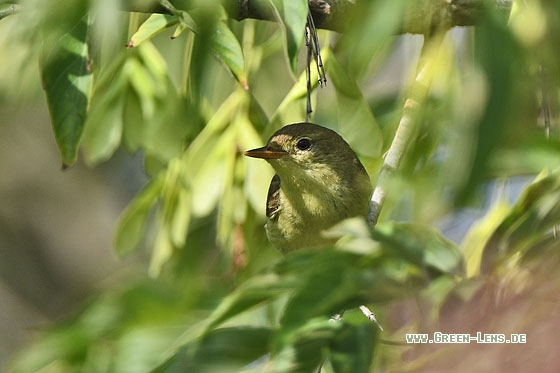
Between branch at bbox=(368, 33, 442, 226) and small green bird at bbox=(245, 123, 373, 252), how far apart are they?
0.78 m

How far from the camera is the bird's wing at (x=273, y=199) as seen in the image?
145 inches

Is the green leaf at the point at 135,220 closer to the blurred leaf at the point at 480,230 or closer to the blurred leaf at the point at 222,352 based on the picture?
the blurred leaf at the point at 480,230

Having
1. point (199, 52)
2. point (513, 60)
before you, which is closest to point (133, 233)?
point (199, 52)

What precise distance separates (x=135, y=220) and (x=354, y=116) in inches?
46.5

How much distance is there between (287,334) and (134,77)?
2009 millimetres

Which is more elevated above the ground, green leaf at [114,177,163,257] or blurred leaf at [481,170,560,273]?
blurred leaf at [481,170,560,273]

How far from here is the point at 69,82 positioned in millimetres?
2504

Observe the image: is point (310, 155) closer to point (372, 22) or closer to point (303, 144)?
point (303, 144)

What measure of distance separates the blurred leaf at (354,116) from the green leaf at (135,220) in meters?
0.98

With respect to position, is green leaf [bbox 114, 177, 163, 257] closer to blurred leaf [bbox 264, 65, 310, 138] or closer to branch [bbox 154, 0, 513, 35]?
blurred leaf [bbox 264, 65, 310, 138]

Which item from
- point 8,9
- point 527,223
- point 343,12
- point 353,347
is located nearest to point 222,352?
point 353,347

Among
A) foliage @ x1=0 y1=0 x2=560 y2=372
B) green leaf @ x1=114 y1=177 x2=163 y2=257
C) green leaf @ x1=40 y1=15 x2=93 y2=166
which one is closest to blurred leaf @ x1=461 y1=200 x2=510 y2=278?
foliage @ x1=0 y1=0 x2=560 y2=372

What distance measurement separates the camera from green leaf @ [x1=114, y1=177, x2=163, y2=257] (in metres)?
3.64

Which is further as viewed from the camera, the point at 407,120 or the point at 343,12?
the point at 343,12
